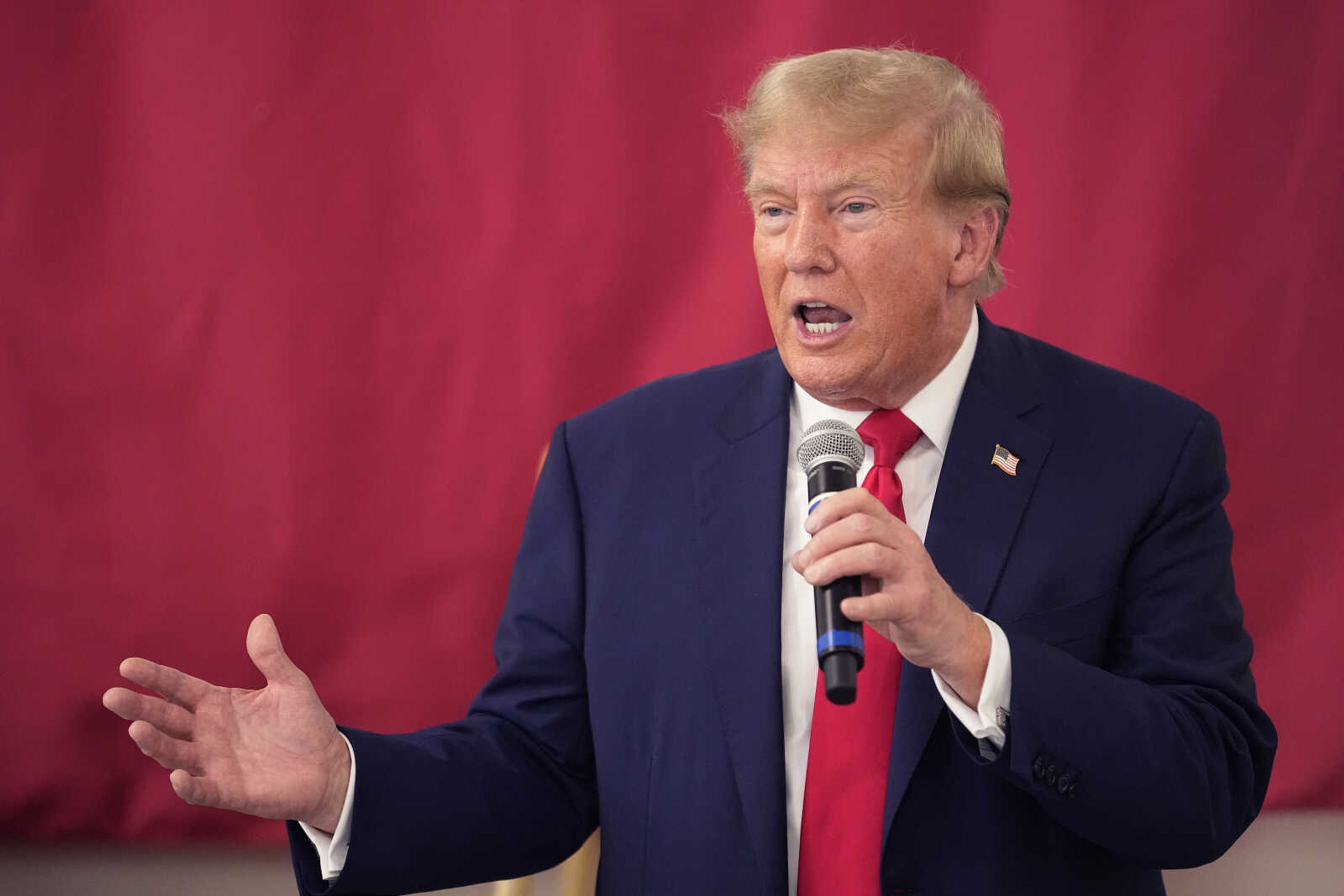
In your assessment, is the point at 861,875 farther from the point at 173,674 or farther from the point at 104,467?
the point at 104,467

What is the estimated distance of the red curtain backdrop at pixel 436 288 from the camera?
2.46 meters

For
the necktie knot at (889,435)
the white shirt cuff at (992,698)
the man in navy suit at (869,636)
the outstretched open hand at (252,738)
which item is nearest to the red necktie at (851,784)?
the man in navy suit at (869,636)

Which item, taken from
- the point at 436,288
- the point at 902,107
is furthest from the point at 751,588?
the point at 436,288

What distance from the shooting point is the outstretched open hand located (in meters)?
1.49

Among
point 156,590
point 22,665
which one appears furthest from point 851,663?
point 22,665

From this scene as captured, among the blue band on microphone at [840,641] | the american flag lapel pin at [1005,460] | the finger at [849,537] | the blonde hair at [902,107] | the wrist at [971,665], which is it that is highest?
the blonde hair at [902,107]

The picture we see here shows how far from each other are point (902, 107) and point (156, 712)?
Answer: 126cm

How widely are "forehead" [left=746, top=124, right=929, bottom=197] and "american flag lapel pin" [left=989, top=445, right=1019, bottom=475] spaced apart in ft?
1.29

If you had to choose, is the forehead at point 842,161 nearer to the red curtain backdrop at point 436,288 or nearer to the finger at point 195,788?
the red curtain backdrop at point 436,288

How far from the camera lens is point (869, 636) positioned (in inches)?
69.4

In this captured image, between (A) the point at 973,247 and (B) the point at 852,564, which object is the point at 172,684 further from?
(A) the point at 973,247

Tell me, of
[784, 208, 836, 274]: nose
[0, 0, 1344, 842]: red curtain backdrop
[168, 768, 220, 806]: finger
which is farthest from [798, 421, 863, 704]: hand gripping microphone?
[0, 0, 1344, 842]: red curtain backdrop

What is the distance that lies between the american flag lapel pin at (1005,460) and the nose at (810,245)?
352mm

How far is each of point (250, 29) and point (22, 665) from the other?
4.24 feet
